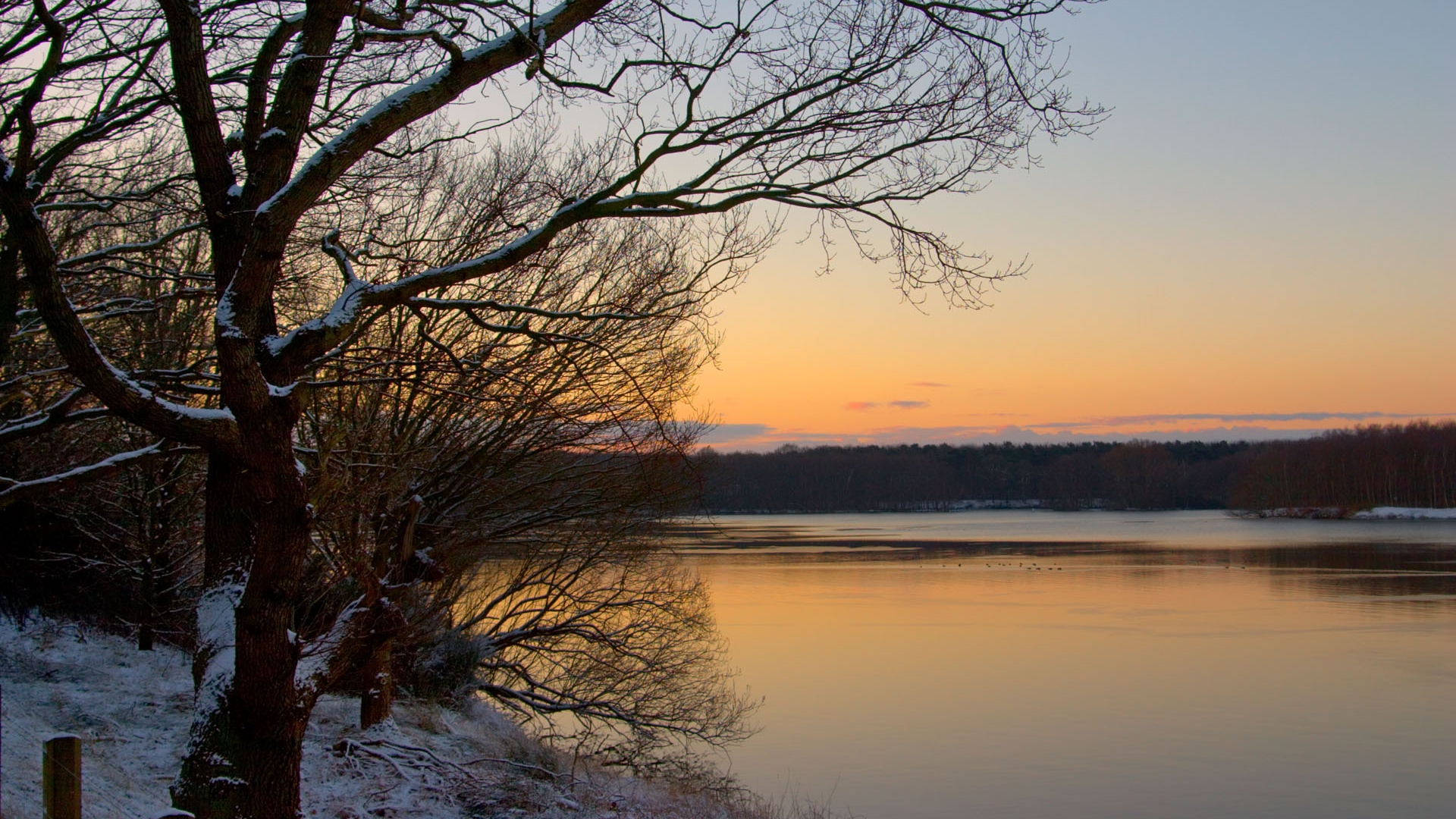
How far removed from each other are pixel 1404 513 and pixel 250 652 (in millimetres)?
113332

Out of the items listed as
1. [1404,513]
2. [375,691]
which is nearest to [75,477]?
[375,691]

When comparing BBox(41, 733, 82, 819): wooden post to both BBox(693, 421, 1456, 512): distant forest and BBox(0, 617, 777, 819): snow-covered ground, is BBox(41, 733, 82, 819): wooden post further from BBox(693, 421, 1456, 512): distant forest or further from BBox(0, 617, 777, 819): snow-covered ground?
BBox(693, 421, 1456, 512): distant forest

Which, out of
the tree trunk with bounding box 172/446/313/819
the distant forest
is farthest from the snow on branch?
the distant forest

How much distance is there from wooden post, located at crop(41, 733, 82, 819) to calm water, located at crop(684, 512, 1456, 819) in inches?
451

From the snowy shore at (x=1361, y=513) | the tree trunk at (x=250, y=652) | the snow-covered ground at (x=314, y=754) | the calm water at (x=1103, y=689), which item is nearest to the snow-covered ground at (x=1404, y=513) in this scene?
the snowy shore at (x=1361, y=513)

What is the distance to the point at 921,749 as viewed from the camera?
A: 676 inches

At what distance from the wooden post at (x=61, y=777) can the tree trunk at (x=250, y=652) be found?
1.57 m

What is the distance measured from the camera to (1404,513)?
329 ft

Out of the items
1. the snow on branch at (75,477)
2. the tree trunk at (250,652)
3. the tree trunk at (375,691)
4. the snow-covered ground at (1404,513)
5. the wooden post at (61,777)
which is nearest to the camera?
the wooden post at (61,777)

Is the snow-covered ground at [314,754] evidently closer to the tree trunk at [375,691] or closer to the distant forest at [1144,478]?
the tree trunk at [375,691]

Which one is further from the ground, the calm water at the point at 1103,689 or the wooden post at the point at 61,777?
the wooden post at the point at 61,777

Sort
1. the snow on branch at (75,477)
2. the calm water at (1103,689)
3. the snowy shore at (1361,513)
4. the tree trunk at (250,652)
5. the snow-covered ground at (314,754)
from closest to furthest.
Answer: the tree trunk at (250,652)
the snow on branch at (75,477)
the snow-covered ground at (314,754)
the calm water at (1103,689)
the snowy shore at (1361,513)

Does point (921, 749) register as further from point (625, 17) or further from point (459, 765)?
point (625, 17)

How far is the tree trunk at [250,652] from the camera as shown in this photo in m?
5.75
